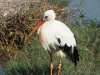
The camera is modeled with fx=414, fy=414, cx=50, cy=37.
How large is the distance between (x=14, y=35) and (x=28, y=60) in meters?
1.40

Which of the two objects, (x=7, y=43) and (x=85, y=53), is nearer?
(x=85, y=53)

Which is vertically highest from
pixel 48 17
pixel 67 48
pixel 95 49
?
pixel 48 17

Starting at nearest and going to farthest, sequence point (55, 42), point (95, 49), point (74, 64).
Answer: point (55, 42) < point (74, 64) < point (95, 49)

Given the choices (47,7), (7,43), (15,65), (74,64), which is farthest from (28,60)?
(47,7)

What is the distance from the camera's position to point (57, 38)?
5.10 m

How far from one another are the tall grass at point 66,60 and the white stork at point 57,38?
0.33 meters

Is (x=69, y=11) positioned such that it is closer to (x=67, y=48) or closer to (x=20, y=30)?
(x=20, y=30)

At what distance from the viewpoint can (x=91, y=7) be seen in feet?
32.1

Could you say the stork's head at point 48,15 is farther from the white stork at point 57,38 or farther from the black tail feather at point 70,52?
the black tail feather at point 70,52

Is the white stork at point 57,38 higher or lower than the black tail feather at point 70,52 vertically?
higher

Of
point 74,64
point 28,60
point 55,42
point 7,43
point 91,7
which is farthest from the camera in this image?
point 91,7

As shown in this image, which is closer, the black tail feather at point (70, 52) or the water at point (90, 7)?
the black tail feather at point (70, 52)

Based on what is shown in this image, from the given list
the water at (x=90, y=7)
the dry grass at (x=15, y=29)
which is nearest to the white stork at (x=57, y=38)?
the dry grass at (x=15, y=29)

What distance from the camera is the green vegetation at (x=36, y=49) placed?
5.68 meters
